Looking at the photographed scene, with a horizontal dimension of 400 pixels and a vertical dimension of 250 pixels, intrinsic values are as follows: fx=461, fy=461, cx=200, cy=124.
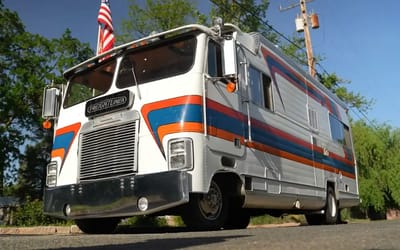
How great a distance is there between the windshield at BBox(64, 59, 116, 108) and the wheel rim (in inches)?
95.3

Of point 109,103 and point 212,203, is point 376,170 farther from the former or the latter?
point 109,103

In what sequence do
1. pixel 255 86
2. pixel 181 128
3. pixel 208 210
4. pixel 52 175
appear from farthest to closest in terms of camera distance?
1. pixel 255 86
2. pixel 52 175
3. pixel 208 210
4. pixel 181 128

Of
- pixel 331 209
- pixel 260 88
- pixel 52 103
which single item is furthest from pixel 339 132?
pixel 52 103

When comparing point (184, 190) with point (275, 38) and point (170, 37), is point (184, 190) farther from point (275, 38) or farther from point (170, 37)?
point (275, 38)

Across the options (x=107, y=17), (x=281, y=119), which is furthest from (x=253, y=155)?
(x=107, y=17)

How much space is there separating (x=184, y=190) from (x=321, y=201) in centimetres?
571

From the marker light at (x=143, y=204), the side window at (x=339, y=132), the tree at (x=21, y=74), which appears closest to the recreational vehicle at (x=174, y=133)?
the marker light at (x=143, y=204)

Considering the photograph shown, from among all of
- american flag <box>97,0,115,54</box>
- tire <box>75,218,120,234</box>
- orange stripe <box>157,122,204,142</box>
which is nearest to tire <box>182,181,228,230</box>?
orange stripe <box>157,122,204,142</box>

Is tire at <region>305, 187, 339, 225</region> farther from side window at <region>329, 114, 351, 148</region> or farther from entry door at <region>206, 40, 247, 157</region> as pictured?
entry door at <region>206, 40, 247, 157</region>

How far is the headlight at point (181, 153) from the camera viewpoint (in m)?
6.09

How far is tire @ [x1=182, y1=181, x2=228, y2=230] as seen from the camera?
630 centimetres

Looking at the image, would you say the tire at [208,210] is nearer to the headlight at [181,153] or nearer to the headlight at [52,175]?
the headlight at [181,153]

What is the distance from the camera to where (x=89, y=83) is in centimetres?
807

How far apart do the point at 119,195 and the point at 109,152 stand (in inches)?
28.9
